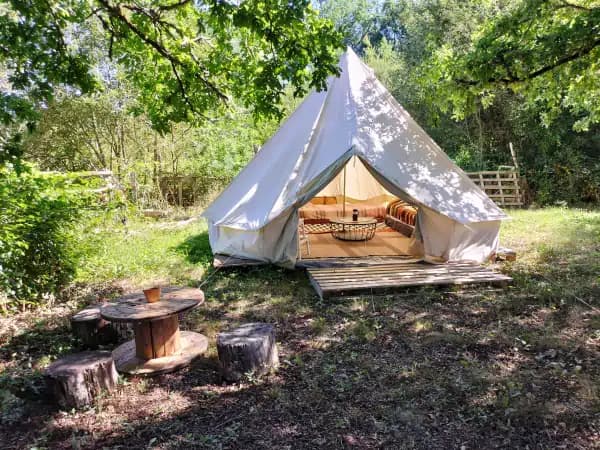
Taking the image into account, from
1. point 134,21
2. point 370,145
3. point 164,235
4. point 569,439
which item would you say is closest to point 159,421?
point 569,439

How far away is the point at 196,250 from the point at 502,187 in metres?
8.24

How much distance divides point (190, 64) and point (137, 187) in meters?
6.44

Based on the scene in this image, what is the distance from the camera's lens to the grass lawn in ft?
8.05

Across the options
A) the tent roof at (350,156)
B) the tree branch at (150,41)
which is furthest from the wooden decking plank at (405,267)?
the tree branch at (150,41)

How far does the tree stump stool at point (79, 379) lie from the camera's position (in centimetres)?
272

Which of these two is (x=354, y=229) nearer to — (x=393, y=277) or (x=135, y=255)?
(x=393, y=277)

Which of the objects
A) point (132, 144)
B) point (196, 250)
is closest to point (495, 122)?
point (196, 250)

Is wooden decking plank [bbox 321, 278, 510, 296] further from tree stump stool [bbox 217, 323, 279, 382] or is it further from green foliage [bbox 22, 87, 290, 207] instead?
green foliage [bbox 22, 87, 290, 207]

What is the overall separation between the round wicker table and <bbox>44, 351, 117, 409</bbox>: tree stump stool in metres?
4.61

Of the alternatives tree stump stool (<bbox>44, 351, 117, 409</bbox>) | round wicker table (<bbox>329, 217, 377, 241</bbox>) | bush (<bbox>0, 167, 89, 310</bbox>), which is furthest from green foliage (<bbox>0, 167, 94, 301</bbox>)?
round wicker table (<bbox>329, 217, 377, 241</bbox>)

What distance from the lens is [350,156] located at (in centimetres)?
501

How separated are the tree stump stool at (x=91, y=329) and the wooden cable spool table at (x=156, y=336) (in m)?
0.29

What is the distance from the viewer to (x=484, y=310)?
13.7 ft

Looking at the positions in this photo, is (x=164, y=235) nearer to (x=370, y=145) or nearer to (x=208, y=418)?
(x=370, y=145)
